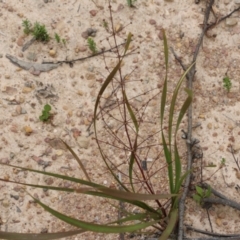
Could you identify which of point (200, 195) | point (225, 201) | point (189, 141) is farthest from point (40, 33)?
point (225, 201)

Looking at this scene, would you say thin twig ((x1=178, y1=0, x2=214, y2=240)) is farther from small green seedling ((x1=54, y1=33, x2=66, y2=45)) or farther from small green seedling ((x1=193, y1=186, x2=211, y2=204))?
small green seedling ((x1=54, y1=33, x2=66, y2=45))

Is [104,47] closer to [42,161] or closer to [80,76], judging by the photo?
[80,76]

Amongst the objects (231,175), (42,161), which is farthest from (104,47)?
(231,175)

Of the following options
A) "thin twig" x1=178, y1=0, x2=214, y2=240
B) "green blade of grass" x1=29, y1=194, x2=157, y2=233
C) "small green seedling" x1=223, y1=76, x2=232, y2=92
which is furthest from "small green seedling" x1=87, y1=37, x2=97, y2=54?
"green blade of grass" x1=29, y1=194, x2=157, y2=233

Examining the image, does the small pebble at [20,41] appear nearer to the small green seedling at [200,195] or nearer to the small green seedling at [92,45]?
the small green seedling at [92,45]

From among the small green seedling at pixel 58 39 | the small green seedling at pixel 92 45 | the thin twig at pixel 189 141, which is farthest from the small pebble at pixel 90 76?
the thin twig at pixel 189 141

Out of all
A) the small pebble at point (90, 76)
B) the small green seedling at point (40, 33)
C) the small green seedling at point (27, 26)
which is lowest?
the small pebble at point (90, 76)

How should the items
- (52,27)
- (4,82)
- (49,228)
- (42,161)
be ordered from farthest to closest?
1. (52,27)
2. (4,82)
3. (42,161)
4. (49,228)
